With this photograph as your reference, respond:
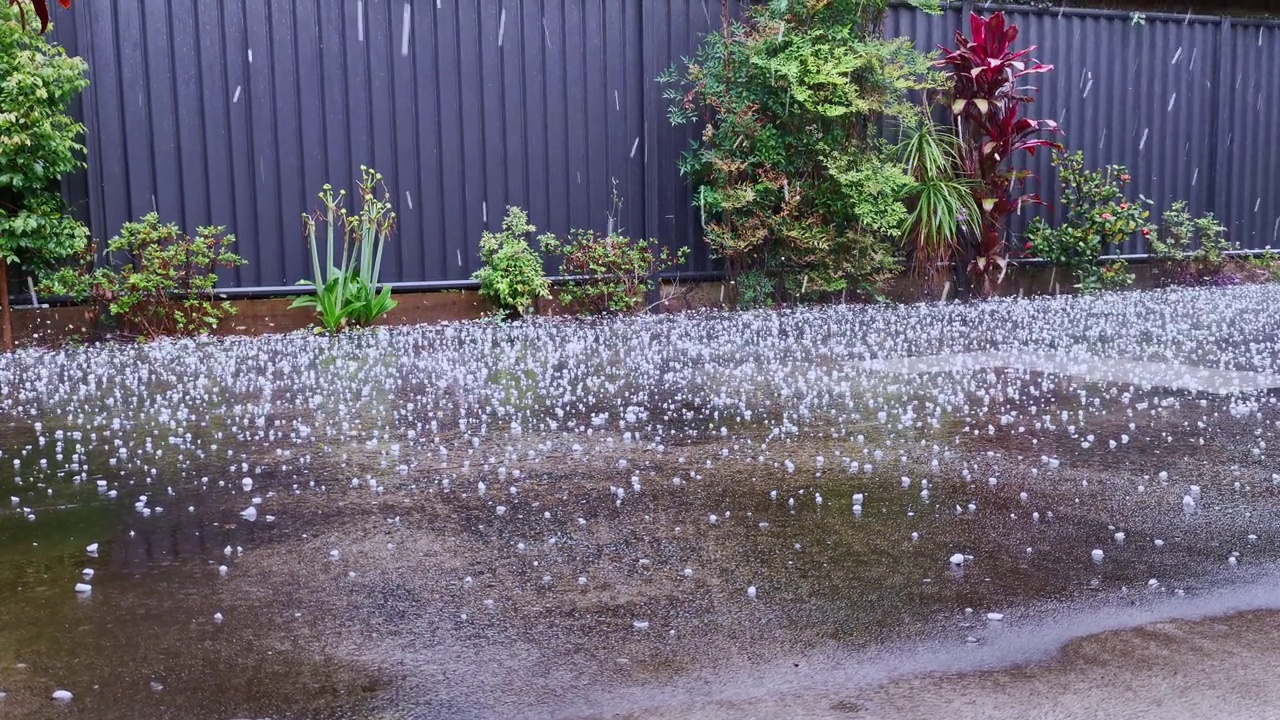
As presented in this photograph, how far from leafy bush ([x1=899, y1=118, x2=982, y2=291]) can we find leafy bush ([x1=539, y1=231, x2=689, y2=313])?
1767 millimetres

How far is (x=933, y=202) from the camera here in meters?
6.62

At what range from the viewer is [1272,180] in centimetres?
832

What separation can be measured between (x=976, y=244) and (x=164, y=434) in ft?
17.9

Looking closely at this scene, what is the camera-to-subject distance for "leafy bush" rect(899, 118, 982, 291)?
260 inches

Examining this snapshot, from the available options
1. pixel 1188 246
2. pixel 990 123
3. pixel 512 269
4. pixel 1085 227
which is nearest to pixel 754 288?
pixel 512 269

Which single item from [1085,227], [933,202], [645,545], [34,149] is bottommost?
[645,545]

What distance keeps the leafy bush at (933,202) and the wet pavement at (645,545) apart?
2.81m

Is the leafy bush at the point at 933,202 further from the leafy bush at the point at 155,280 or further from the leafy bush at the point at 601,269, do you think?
the leafy bush at the point at 155,280

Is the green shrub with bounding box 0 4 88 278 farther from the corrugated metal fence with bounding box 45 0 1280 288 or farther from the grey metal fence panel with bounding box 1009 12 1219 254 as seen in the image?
the grey metal fence panel with bounding box 1009 12 1219 254

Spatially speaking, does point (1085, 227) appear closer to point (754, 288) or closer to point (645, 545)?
point (754, 288)

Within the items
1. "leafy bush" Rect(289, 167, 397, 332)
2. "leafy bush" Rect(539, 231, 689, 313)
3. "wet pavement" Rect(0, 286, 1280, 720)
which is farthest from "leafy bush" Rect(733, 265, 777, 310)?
"wet pavement" Rect(0, 286, 1280, 720)

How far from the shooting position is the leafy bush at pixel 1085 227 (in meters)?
7.34

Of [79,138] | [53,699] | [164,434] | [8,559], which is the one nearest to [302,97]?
[79,138]

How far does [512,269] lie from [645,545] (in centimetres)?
407
